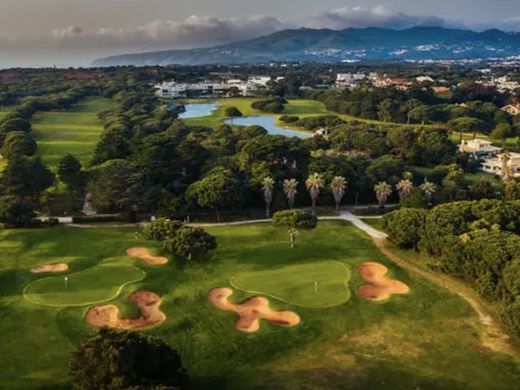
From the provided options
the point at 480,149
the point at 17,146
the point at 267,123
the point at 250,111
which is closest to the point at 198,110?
the point at 250,111

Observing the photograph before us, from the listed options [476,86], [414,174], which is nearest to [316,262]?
[414,174]

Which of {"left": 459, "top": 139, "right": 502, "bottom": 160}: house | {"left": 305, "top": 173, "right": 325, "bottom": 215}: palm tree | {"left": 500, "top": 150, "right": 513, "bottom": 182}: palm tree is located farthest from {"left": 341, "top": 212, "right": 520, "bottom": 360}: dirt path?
{"left": 459, "top": 139, "right": 502, "bottom": 160}: house

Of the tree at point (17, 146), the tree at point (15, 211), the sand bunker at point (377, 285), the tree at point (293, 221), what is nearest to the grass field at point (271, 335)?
the sand bunker at point (377, 285)

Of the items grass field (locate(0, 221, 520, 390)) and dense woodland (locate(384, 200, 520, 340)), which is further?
dense woodland (locate(384, 200, 520, 340))

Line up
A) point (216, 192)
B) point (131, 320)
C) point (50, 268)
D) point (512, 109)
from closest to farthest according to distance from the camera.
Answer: point (131, 320)
point (50, 268)
point (216, 192)
point (512, 109)

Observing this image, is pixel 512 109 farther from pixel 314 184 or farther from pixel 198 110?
pixel 314 184

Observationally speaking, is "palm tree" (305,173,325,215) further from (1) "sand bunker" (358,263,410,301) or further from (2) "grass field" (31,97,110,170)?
(2) "grass field" (31,97,110,170)

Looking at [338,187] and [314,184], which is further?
[338,187]
